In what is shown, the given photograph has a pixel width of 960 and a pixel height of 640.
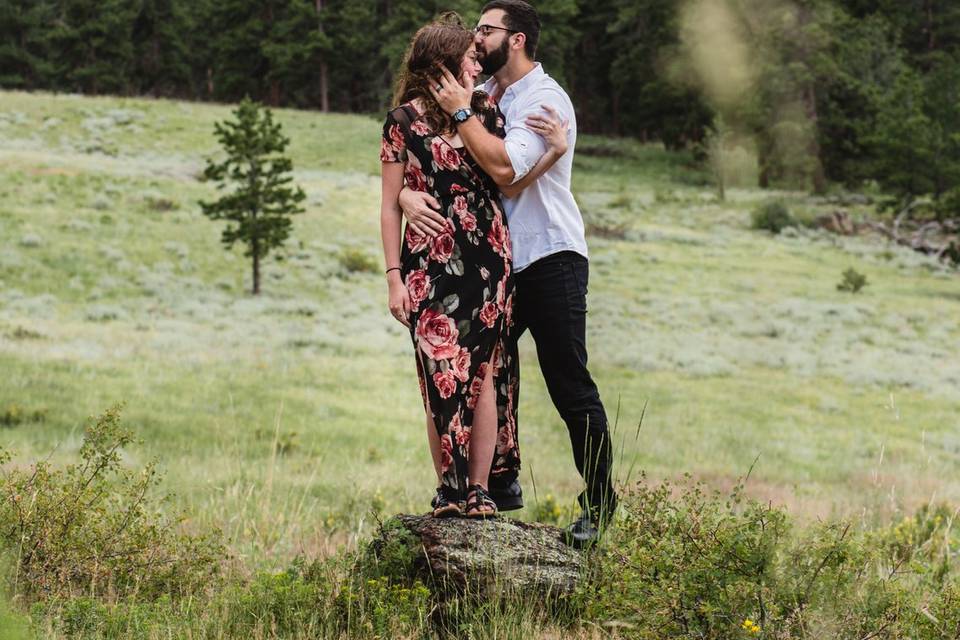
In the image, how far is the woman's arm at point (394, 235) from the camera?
415cm

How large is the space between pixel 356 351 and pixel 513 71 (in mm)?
15287

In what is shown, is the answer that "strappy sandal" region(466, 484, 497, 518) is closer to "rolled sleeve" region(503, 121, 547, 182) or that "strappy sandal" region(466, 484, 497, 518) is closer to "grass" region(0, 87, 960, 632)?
"grass" region(0, 87, 960, 632)

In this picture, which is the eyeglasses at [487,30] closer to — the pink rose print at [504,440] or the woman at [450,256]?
the woman at [450,256]

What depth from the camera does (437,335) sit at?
4102 mm

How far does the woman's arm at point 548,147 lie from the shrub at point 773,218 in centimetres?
3788

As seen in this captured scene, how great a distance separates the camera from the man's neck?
438cm

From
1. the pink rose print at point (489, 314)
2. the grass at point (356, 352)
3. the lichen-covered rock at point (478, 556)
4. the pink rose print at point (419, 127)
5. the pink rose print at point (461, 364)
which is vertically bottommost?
the grass at point (356, 352)

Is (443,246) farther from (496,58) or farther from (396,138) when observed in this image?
(496,58)

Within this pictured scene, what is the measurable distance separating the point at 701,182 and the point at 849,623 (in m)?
52.0

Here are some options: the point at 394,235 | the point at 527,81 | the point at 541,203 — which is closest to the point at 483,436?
the point at 394,235

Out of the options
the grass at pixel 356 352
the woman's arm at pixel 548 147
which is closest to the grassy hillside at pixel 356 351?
the grass at pixel 356 352

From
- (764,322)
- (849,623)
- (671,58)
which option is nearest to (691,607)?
(849,623)

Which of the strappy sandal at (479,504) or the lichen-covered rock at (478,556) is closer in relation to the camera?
the lichen-covered rock at (478,556)

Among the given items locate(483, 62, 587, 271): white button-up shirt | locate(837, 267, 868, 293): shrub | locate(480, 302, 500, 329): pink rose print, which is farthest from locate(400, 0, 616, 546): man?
locate(837, 267, 868, 293): shrub
